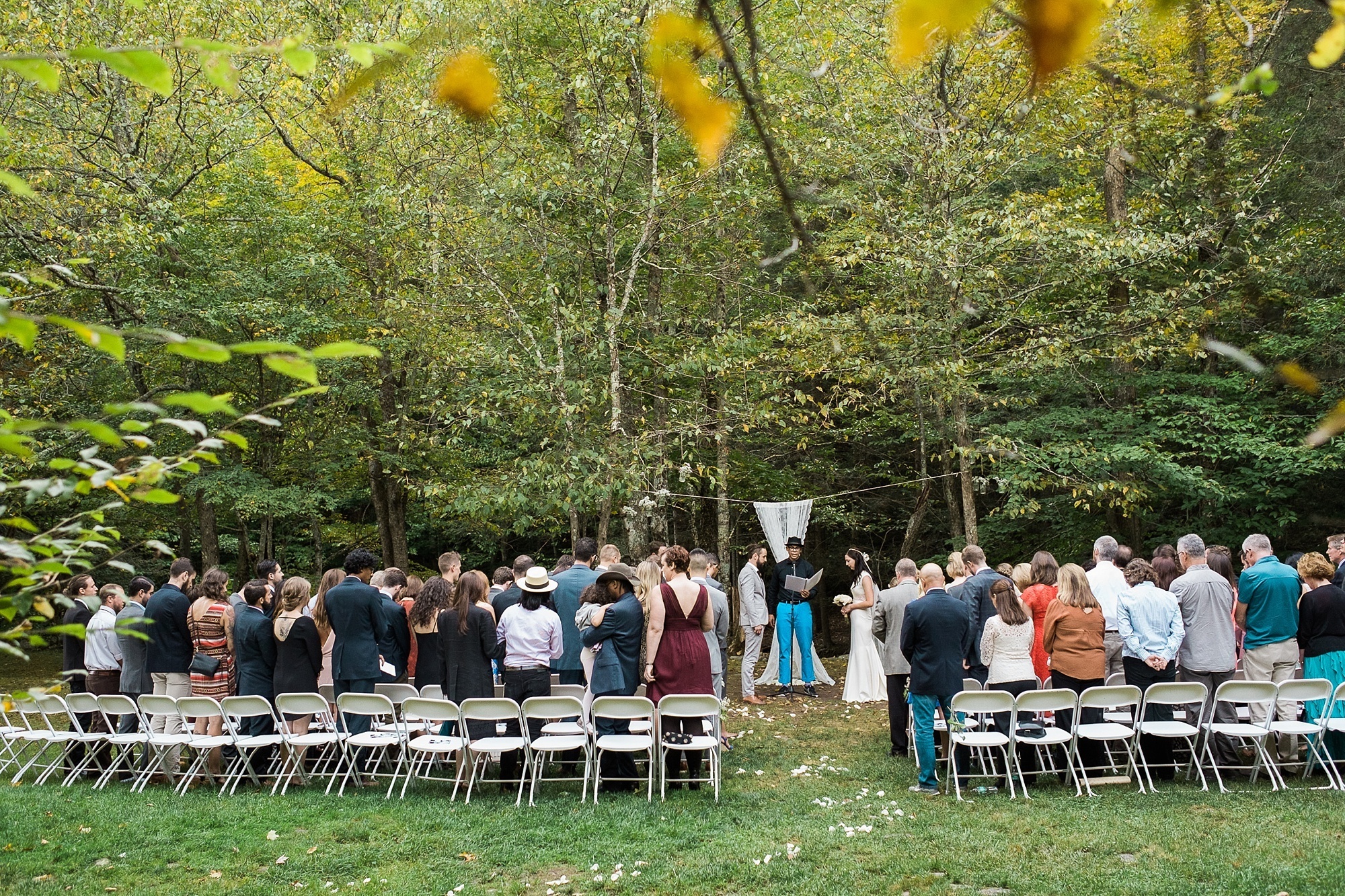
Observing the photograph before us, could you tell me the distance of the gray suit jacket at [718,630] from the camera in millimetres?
8664

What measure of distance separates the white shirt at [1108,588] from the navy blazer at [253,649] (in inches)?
255

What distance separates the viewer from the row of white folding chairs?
684cm

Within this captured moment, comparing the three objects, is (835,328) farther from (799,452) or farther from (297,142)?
(297,142)

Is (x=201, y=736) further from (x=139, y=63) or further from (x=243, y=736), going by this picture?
(x=139, y=63)

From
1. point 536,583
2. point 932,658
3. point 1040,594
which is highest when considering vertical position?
point 536,583

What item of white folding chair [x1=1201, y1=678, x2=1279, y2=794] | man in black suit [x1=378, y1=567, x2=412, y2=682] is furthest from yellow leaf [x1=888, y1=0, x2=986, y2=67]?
man in black suit [x1=378, y1=567, x2=412, y2=682]

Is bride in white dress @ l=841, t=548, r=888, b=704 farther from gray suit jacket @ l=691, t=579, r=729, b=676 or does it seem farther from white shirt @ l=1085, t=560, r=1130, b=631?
white shirt @ l=1085, t=560, r=1130, b=631

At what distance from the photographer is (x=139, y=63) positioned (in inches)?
65.7

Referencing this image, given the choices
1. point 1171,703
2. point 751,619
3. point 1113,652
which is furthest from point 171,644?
point 1171,703

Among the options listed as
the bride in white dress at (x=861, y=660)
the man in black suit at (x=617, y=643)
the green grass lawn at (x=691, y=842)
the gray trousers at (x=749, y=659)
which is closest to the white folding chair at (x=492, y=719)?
the green grass lawn at (x=691, y=842)

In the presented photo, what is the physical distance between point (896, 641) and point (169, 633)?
19.9 ft

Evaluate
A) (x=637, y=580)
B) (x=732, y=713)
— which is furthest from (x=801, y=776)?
(x=732, y=713)

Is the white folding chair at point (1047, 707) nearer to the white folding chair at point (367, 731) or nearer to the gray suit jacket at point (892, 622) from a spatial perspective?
the gray suit jacket at point (892, 622)

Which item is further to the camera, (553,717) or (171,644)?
(171,644)
